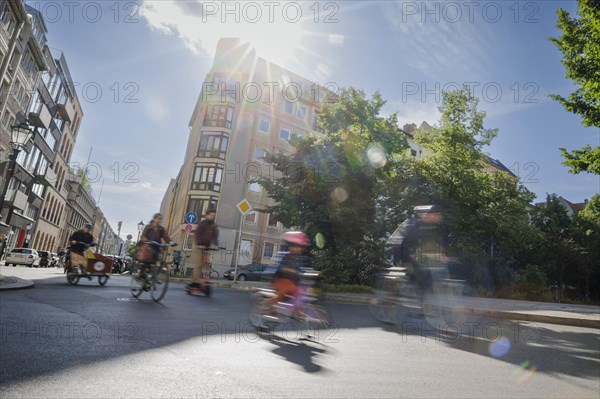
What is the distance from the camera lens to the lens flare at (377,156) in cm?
2098

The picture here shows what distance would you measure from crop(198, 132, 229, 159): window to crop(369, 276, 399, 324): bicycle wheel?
123ft

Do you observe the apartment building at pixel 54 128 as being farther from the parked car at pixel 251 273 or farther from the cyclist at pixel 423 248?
the cyclist at pixel 423 248

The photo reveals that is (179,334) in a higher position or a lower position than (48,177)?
lower

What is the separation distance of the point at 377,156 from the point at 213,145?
26859 mm

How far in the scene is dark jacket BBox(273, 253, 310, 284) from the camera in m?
6.21

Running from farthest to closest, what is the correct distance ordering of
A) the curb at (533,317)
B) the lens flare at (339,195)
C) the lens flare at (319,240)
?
1. the lens flare at (339,195)
2. the lens flare at (319,240)
3. the curb at (533,317)

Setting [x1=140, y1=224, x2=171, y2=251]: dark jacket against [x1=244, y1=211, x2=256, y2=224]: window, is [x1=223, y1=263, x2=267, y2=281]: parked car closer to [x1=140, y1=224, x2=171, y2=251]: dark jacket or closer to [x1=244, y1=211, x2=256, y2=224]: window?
[x1=244, y1=211, x2=256, y2=224]: window

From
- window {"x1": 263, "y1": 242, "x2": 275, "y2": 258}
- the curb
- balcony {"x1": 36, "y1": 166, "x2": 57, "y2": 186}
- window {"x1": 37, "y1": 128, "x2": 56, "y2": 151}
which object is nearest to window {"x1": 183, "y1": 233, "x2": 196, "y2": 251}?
window {"x1": 263, "y1": 242, "x2": 275, "y2": 258}

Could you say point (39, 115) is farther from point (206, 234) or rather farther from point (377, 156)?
point (206, 234)

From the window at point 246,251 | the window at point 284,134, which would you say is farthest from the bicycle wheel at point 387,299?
the window at point 284,134

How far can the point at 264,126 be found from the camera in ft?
152

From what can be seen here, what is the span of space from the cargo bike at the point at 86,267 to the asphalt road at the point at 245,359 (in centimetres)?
400

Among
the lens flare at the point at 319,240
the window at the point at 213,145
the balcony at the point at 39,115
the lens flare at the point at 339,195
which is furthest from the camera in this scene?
the window at the point at 213,145

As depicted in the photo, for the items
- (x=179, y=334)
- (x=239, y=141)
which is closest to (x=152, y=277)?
(x=179, y=334)
